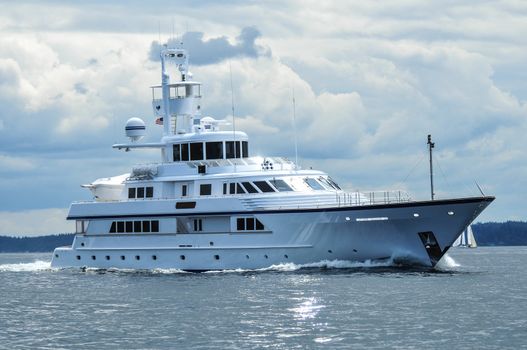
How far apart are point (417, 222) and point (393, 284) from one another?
5012 millimetres

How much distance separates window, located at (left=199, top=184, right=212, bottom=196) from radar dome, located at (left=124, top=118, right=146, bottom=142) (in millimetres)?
7495

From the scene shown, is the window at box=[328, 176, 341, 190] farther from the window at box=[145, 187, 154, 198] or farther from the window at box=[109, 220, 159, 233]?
the window at box=[145, 187, 154, 198]

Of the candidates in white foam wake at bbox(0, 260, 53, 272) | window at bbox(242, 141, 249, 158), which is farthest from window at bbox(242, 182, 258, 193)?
white foam wake at bbox(0, 260, 53, 272)

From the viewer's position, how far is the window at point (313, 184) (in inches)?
2156

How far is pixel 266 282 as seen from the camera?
159ft

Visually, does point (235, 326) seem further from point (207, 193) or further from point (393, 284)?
point (207, 193)

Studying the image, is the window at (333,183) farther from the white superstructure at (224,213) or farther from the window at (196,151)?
the window at (196,151)

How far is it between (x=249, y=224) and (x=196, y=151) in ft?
20.6

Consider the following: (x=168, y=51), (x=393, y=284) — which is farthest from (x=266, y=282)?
(x=168, y=51)

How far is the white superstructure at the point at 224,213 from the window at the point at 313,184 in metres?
0.08

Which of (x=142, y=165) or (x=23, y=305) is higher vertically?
(x=142, y=165)

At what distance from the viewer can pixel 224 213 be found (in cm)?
5356

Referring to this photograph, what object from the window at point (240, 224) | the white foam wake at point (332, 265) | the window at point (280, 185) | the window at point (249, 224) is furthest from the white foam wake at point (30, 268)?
the white foam wake at point (332, 265)

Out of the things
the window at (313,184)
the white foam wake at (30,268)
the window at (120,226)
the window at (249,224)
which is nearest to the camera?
the window at (249,224)
